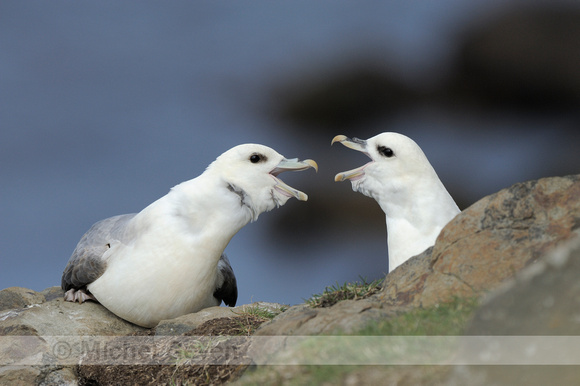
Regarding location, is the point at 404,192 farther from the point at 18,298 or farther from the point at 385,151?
the point at 18,298

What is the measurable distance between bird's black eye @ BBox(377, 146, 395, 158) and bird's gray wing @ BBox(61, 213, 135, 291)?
9.70 ft

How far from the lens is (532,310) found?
2664mm

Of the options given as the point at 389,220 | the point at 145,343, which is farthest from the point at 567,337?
the point at 145,343

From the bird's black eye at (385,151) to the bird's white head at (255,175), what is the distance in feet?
2.87

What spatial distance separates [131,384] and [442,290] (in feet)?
9.47

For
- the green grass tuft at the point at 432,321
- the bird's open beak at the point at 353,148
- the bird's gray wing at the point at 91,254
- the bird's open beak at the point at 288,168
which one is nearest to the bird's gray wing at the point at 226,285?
the bird's gray wing at the point at 91,254

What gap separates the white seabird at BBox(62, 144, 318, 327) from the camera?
288 inches

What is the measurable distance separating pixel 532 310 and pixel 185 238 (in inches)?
198

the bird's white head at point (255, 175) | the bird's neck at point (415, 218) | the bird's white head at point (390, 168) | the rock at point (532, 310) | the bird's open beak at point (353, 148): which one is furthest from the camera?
the bird's white head at point (255, 175)

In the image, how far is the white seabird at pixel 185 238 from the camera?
24.0ft

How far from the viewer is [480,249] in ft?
15.5

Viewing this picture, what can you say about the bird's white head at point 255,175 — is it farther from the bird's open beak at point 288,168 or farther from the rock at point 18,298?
the rock at point 18,298

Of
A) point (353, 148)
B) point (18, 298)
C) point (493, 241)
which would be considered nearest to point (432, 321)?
point (493, 241)

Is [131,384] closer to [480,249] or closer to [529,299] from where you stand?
[480,249]
